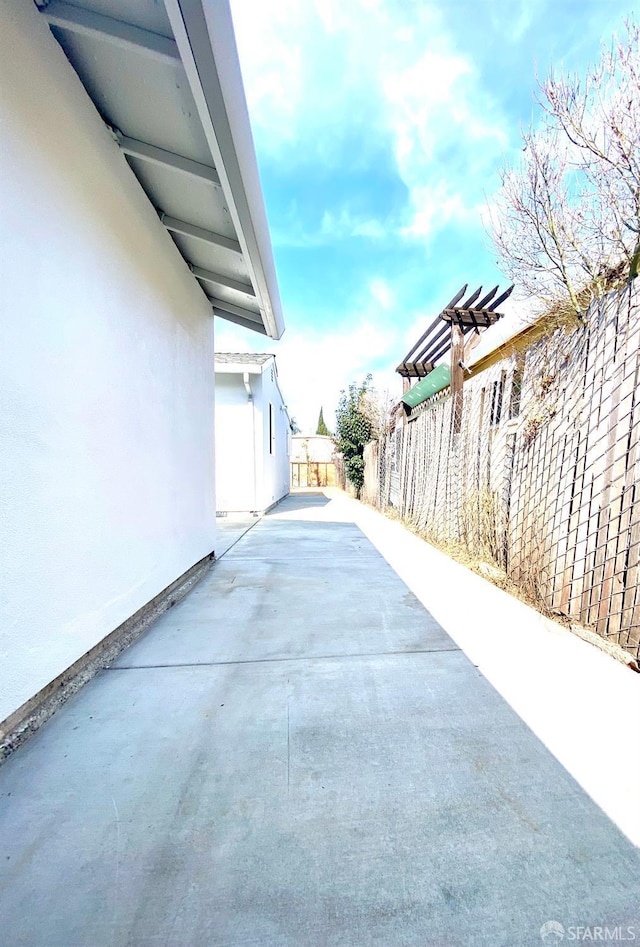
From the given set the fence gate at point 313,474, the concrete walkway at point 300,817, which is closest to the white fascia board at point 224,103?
the concrete walkway at point 300,817

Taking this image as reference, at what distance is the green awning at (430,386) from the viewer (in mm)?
5387

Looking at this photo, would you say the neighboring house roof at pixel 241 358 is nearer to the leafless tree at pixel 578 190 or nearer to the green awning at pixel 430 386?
the green awning at pixel 430 386

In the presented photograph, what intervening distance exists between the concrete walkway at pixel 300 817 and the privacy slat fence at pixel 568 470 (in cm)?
57

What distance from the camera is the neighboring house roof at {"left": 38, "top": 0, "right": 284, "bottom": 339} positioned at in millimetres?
1419

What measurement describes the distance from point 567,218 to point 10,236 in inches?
131

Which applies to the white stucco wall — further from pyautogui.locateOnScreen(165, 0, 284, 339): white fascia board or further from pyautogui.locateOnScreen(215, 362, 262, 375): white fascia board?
pyautogui.locateOnScreen(215, 362, 262, 375): white fascia board

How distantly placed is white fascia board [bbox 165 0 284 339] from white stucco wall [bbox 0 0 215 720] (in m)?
0.75

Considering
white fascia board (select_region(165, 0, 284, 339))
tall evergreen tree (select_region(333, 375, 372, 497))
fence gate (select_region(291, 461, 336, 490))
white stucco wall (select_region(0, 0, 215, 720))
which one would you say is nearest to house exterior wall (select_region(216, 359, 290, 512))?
tall evergreen tree (select_region(333, 375, 372, 497))

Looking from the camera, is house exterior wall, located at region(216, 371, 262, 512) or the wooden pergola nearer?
the wooden pergola

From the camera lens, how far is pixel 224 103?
157 centimetres

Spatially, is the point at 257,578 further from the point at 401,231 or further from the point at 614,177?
the point at 401,231

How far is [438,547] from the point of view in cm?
515

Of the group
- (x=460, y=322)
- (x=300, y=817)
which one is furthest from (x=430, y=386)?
(x=300, y=817)

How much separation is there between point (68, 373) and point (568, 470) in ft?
10.3
